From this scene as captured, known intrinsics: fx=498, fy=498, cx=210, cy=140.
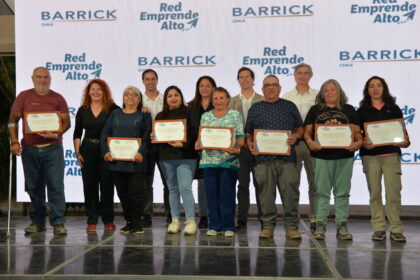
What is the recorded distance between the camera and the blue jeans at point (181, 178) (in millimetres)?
5203

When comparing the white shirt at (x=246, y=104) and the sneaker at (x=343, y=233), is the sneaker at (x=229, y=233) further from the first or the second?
the white shirt at (x=246, y=104)

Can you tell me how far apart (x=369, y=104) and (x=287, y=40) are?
237 cm

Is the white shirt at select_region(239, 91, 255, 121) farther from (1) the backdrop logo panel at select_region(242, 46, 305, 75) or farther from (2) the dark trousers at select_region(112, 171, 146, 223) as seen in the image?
(2) the dark trousers at select_region(112, 171, 146, 223)

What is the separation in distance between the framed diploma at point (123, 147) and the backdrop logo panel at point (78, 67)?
99.5 inches

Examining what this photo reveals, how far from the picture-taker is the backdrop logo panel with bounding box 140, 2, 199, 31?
23.8 ft

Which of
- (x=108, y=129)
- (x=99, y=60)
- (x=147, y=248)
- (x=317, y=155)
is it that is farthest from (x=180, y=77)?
(x=147, y=248)

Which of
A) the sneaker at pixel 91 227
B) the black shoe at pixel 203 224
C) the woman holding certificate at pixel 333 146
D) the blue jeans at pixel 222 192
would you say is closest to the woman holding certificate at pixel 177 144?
the blue jeans at pixel 222 192

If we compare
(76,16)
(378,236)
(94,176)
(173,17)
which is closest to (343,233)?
(378,236)

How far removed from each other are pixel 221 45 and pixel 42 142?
9.92ft

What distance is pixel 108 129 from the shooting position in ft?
17.3

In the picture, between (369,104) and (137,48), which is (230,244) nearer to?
(369,104)

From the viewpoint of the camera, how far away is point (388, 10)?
6879mm

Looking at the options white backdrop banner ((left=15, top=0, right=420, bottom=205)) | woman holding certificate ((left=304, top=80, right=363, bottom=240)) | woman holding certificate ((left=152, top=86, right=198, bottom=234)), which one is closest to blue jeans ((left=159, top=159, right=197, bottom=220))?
woman holding certificate ((left=152, top=86, right=198, bottom=234))

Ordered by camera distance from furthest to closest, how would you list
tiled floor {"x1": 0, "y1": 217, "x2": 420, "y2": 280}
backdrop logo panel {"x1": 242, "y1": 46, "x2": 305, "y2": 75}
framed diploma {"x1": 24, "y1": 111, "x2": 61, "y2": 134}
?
backdrop logo panel {"x1": 242, "y1": 46, "x2": 305, "y2": 75}
framed diploma {"x1": 24, "y1": 111, "x2": 61, "y2": 134}
tiled floor {"x1": 0, "y1": 217, "x2": 420, "y2": 280}
